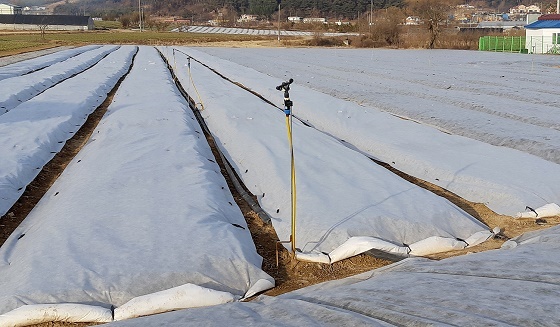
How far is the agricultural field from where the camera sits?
3.51m

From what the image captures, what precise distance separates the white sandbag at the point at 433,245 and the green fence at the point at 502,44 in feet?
118

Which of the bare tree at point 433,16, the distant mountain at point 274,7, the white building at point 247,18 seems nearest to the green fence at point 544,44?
the bare tree at point 433,16

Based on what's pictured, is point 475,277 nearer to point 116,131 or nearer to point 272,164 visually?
point 272,164

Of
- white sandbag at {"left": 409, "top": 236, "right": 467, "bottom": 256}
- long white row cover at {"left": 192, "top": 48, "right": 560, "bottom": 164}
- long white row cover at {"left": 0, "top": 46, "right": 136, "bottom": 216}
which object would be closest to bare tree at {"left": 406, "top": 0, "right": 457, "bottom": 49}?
long white row cover at {"left": 192, "top": 48, "right": 560, "bottom": 164}

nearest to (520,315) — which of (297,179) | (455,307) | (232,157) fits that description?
(455,307)

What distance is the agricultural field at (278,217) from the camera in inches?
138

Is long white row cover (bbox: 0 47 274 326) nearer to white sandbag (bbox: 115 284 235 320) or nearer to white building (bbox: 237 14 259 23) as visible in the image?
white sandbag (bbox: 115 284 235 320)

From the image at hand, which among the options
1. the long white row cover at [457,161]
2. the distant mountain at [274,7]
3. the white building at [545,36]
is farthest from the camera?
the distant mountain at [274,7]

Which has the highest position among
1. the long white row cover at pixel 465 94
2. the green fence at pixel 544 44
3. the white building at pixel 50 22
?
the white building at pixel 50 22

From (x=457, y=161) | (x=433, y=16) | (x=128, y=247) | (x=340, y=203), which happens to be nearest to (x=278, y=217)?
(x=340, y=203)

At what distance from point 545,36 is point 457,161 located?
31.2 m

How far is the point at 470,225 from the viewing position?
570cm

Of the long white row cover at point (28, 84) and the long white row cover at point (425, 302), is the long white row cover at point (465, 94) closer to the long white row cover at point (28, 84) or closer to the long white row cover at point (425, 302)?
the long white row cover at point (425, 302)

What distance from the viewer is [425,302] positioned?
322 centimetres
